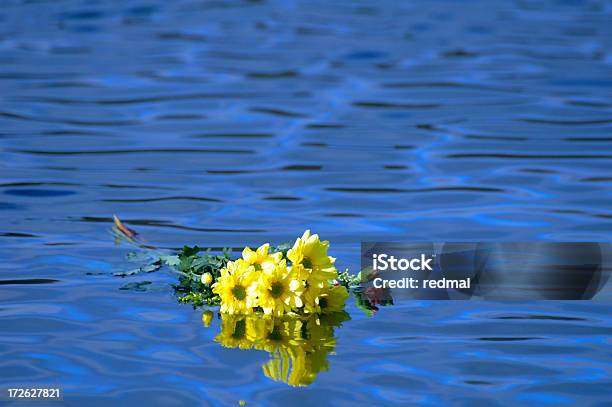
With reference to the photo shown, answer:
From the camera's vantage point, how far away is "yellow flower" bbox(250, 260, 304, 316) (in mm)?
4973

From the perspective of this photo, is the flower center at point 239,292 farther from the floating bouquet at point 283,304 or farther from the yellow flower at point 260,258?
the yellow flower at point 260,258

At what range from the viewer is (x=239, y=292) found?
16.6ft

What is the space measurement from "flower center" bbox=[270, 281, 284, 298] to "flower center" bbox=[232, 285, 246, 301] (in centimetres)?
13

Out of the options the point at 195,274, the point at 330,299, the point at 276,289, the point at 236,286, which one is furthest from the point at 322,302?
the point at 195,274

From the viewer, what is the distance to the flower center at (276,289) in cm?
502

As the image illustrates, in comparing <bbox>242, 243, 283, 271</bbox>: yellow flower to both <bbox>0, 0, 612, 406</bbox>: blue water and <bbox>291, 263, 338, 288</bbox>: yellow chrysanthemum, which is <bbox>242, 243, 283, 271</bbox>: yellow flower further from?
<bbox>0, 0, 612, 406</bbox>: blue water

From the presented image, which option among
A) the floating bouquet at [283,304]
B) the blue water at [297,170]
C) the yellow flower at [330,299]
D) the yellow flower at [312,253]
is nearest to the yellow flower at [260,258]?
the floating bouquet at [283,304]

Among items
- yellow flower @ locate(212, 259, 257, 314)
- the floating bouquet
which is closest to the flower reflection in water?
the floating bouquet

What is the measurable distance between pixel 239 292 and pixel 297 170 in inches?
124

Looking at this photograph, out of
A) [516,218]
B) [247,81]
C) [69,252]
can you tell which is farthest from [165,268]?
[247,81]

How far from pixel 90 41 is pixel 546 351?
29.0ft

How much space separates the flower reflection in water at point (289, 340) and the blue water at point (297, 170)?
0.07 m

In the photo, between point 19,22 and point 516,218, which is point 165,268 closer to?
point 516,218

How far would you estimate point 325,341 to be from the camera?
4996mm
